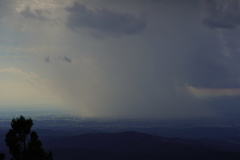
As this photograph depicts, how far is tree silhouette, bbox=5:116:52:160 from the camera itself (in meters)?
54.9

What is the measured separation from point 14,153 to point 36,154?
399cm

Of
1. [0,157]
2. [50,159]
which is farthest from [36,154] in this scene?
[0,157]

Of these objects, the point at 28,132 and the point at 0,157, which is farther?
the point at 28,132

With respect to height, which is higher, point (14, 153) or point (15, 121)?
point (15, 121)

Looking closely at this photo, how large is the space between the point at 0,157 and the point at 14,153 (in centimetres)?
580

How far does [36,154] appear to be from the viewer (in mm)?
54812

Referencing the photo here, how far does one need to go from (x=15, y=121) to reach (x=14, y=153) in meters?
5.63

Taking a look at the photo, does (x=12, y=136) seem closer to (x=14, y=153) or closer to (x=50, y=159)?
(x=14, y=153)

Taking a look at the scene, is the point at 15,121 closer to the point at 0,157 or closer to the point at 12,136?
the point at 12,136

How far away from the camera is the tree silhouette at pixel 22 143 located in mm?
54875

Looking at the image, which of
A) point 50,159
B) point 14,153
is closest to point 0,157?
point 14,153

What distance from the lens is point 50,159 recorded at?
56.0m

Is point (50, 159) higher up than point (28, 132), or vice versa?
point (28, 132)

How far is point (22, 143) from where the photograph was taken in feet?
183
